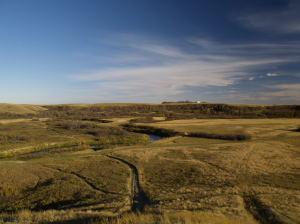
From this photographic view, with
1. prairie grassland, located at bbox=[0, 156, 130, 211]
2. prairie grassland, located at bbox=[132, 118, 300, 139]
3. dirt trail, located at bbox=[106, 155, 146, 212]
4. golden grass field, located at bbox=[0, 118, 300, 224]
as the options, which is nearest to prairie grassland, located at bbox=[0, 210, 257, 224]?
golden grass field, located at bbox=[0, 118, 300, 224]

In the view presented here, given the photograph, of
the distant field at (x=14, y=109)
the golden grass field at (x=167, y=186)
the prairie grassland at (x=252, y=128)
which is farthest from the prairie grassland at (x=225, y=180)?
the distant field at (x=14, y=109)

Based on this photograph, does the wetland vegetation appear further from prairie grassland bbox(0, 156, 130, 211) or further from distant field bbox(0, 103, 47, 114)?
distant field bbox(0, 103, 47, 114)

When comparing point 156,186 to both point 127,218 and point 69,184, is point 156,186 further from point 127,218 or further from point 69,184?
point 69,184

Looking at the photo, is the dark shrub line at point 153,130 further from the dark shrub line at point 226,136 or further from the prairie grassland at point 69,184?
the prairie grassland at point 69,184

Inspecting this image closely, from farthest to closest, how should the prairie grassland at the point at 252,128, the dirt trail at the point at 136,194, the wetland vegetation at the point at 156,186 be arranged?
the prairie grassland at the point at 252,128, the dirt trail at the point at 136,194, the wetland vegetation at the point at 156,186

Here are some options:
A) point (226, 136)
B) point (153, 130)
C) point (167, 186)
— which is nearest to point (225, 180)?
point (167, 186)
